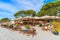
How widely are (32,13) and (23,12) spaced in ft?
8.82

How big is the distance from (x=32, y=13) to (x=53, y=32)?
2482 cm

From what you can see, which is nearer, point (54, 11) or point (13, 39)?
point (13, 39)

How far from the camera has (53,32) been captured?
45.0 ft

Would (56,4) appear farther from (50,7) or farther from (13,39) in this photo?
(13,39)

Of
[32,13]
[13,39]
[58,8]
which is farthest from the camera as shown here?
[32,13]

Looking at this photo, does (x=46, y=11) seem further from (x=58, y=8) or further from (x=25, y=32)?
(x=25, y=32)

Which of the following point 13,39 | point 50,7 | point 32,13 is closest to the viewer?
point 13,39

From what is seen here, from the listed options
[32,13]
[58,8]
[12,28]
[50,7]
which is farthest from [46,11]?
[12,28]

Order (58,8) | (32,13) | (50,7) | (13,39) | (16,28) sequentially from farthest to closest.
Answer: (32,13)
(50,7)
(58,8)
(16,28)
(13,39)

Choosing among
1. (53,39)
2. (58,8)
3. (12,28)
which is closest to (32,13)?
(58,8)

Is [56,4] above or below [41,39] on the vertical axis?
above

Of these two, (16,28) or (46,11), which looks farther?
(46,11)

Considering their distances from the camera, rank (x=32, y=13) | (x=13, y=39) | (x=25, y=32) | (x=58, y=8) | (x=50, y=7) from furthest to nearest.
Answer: (x=32, y=13), (x=50, y=7), (x=58, y=8), (x=25, y=32), (x=13, y=39)

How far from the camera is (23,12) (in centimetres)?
3972
